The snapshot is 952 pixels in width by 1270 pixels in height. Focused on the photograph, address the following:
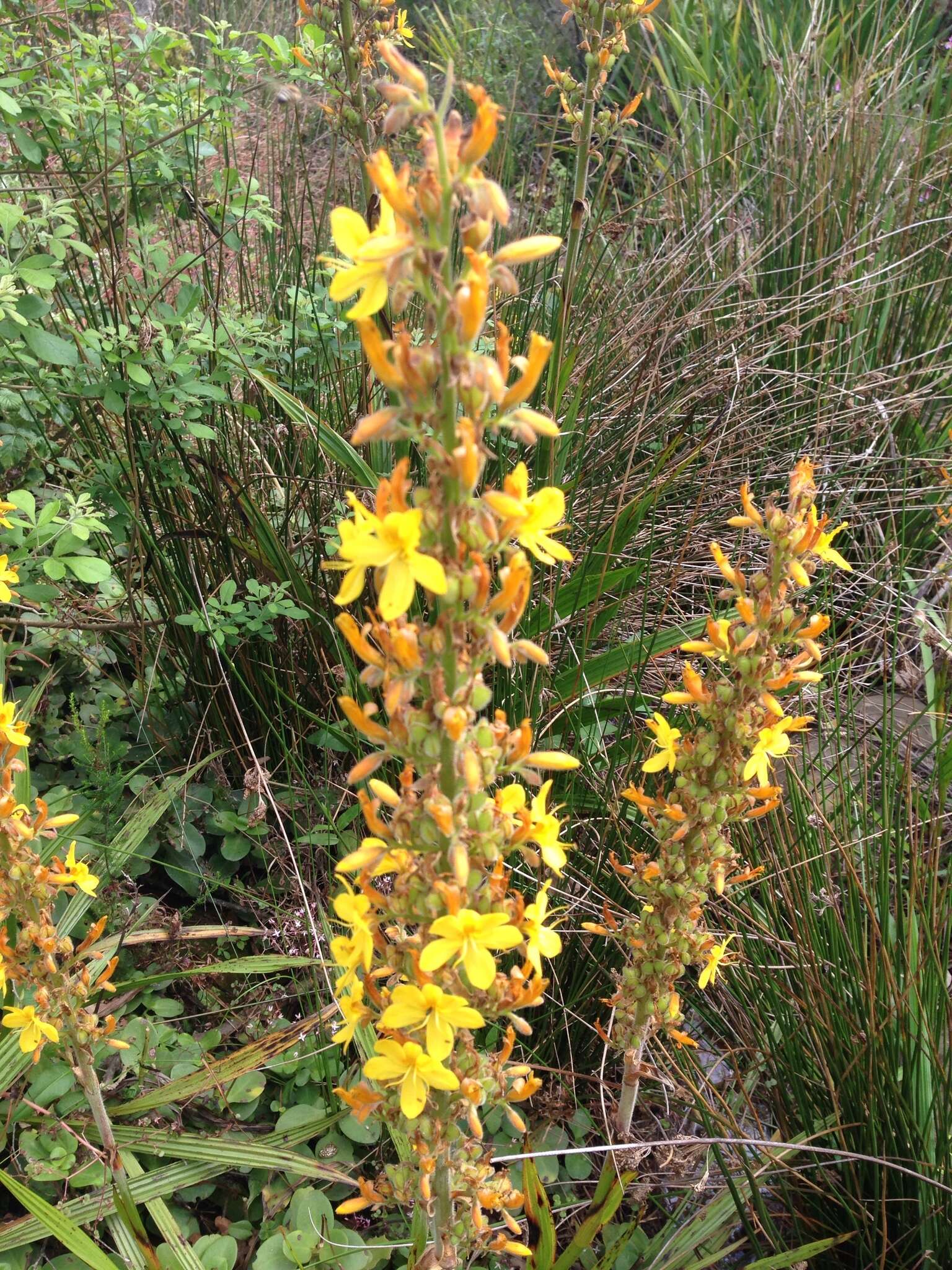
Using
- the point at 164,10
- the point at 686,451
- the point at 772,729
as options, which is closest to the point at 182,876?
the point at 772,729

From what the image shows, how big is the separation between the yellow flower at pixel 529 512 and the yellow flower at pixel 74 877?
97 cm

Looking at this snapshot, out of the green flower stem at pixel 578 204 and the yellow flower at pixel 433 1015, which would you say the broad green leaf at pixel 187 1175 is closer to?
the yellow flower at pixel 433 1015

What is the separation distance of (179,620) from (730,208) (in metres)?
3.73

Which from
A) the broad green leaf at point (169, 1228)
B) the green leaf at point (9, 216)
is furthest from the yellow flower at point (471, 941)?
the green leaf at point (9, 216)

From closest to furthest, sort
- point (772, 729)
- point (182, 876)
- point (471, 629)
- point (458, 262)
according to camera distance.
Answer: point (471, 629)
point (772, 729)
point (182, 876)
point (458, 262)

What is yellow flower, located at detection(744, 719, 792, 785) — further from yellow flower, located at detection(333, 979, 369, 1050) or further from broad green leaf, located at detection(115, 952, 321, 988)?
broad green leaf, located at detection(115, 952, 321, 988)

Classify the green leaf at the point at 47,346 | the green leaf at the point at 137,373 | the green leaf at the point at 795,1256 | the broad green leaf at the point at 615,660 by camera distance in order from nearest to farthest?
the green leaf at the point at 795,1256 → the green leaf at the point at 47,346 → the green leaf at the point at 137,373 → the broad green leaf at the point at 615,660

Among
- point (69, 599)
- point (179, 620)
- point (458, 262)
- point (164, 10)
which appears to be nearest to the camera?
point (179, 620)

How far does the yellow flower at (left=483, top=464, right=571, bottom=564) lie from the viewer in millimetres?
960

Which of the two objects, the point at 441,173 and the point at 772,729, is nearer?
the point at 441,173

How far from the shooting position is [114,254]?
2.47 metres

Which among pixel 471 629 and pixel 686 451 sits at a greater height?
pixel 471 629

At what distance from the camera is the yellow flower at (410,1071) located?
1055 millimetres

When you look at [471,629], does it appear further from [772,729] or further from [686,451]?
[686,451]
